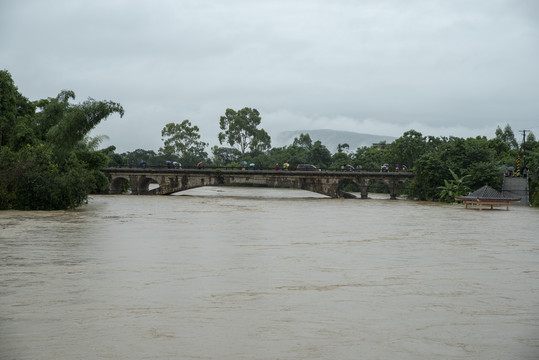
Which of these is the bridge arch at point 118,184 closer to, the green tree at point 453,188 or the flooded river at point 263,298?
the green tree at point 453,188

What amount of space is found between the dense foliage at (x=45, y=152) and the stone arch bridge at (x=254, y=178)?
→ 15.3m

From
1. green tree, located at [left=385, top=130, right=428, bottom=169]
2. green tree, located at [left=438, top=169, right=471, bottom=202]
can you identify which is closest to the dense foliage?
green tree, located at [left=438, top=169, right=471, bottom=202]

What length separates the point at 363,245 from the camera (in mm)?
19766

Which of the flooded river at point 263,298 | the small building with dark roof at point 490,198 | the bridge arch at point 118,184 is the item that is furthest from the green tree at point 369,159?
the flooded river at point 263,298

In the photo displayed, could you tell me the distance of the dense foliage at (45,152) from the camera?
33562 mm

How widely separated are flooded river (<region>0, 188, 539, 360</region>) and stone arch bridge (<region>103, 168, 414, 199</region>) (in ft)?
146

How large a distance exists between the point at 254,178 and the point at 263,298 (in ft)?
184

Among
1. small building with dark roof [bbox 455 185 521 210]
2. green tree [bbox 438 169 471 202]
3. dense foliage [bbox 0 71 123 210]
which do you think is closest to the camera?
dense foliage [bbox 0 71 123 210]

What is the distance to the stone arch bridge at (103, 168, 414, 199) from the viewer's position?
65.5 meters

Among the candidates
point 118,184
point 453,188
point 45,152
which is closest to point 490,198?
point 453,188

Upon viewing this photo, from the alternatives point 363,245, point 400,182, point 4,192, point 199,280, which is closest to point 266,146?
point 400,182

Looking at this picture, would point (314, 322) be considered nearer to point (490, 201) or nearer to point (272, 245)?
point (272, 245)

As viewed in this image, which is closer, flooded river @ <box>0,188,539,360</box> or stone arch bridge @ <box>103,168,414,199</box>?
flooded river @ <box>0,188,539,360</box>

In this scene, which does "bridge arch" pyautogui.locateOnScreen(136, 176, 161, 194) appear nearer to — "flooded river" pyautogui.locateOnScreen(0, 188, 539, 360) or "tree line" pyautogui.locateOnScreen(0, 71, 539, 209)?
"tree line" pyautogui.locateOnScreen(0, 71, 539, 209)
